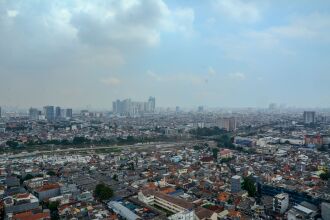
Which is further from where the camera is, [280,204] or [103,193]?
[103,193]

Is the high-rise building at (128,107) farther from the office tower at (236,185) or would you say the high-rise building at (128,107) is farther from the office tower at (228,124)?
the office tower at (236,185)

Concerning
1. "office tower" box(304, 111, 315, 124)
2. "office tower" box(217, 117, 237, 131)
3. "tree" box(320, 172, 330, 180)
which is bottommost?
"tree" box(320, 172, 330, 180)

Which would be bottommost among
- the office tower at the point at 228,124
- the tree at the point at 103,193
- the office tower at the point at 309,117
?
the tree at the point at 103,193

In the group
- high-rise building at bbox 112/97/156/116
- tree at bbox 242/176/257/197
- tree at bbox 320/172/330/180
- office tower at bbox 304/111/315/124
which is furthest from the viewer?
high-rise building at bbox 112/97/156/116

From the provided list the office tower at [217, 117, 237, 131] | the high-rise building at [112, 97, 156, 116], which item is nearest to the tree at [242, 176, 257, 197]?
the office tower at [217, 117, 237, 131]

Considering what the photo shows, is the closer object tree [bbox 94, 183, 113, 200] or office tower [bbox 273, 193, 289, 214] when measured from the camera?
office tower [bbox 273, 193, 289, 214]

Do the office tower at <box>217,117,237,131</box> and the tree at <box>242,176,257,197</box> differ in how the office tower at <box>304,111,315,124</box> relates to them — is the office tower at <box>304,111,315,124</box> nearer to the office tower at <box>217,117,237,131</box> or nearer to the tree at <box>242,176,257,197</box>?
the office tower at <box>217,117,237,131</box>

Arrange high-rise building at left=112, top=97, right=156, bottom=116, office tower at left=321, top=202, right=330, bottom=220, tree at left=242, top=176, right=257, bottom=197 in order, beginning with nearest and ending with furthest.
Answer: office tower at left=321, top=202, right=330, bottom=220 → tree at left=242, top=176, right=257, bottom=197 → high-rise building at left=112, top=97, right=156, bottom=116

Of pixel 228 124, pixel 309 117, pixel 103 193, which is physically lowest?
pixel 103 193

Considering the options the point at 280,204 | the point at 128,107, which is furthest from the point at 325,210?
the point at 128,107

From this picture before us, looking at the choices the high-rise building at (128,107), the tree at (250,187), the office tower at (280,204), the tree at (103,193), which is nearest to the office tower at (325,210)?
the office tower at (280,204)

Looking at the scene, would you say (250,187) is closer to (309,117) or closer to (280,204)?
(280,204)

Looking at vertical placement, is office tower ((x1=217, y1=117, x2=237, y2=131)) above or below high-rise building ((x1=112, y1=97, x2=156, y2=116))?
below
